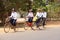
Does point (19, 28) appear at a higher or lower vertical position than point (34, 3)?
lower

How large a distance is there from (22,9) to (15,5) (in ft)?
5.68

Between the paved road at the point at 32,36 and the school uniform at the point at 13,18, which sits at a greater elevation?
the school uniform at the point at 13,18

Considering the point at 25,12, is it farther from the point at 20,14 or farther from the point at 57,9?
the point at 57,9

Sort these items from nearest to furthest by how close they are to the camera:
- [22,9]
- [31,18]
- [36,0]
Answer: [31,18]
[22,9]
[36,0]

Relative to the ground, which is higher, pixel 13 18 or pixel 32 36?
pixel 13 18

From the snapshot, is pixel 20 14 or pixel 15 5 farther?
pixel 20 14

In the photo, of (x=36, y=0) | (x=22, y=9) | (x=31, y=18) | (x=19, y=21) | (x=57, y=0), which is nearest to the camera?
(x=31, y=18)

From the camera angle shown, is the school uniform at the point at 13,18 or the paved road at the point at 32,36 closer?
the paved road at the point at 32,36

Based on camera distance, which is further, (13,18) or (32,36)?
(13,18)

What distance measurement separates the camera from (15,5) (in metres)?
25.3

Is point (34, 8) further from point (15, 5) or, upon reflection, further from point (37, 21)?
point (37, 21)

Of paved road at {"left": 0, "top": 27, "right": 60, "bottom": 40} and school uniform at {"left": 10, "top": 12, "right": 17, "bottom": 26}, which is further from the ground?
school uniform at {"left": 10, "top": 12, "right": 17, "bottom": 26}

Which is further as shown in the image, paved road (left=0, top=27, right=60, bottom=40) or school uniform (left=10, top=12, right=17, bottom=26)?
school uniform (left=10, top=12, right=17, bottom=26)

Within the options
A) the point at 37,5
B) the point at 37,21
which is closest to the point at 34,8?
the point at 37,5
